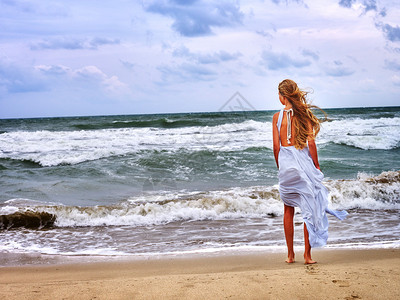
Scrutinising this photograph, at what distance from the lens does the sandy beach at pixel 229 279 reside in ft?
9.99

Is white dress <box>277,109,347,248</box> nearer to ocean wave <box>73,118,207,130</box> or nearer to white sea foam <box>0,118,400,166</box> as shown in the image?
white sea foam <box>0,118,400,166</box>

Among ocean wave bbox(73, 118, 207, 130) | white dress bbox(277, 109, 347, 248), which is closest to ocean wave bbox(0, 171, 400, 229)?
white dress bbox(277, 109, 347, 248)

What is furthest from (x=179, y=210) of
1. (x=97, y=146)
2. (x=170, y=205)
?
(x=97, y=146)

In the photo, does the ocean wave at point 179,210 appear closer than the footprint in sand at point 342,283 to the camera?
No

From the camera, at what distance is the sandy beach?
3045 millimetres

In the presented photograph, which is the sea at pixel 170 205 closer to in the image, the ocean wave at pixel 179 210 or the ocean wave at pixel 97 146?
the ocean wave at pixel 179 210

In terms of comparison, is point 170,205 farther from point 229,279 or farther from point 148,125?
point 148,125

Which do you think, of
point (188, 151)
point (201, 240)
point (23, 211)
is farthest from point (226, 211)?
point (188, 151)

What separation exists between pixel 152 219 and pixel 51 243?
1805 millimetres

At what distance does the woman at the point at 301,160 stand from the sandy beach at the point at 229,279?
1.44 feet

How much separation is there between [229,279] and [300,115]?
168 centimetres

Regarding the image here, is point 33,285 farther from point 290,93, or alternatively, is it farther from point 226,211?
point 226,211

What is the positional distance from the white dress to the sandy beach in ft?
1.19

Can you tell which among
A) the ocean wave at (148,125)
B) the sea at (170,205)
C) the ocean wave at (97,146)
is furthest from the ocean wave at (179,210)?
the ocean wave at (148,125)
